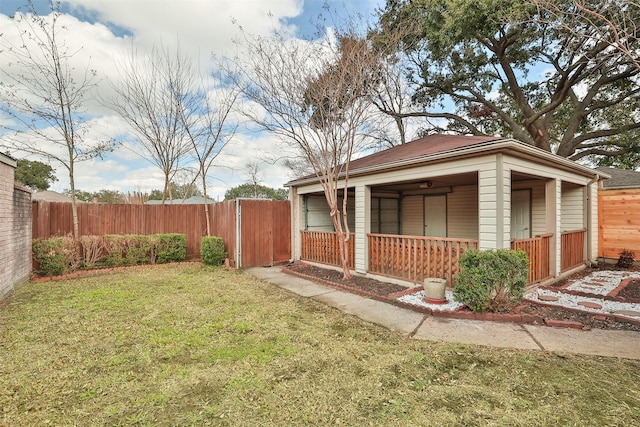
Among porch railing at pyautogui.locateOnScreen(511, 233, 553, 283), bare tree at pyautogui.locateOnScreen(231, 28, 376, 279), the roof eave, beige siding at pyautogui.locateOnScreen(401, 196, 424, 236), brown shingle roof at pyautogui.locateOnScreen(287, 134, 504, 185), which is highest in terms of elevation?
bare tree at pyautogui.locateOnScreen(231, 28, 376, 279)

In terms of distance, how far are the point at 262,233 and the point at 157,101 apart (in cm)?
670

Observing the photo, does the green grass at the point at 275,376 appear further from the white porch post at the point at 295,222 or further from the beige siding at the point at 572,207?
the beige siding at the point at 572,207

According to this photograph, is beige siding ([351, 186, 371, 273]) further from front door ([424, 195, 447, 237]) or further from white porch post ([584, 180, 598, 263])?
white porch post ([584, 180, 598, 263])

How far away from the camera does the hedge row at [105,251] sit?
663 cm

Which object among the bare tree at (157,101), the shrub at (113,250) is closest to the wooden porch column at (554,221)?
the shrub at (113,250)

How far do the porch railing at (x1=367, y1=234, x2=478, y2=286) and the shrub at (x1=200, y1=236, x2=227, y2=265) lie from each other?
14.6 feet

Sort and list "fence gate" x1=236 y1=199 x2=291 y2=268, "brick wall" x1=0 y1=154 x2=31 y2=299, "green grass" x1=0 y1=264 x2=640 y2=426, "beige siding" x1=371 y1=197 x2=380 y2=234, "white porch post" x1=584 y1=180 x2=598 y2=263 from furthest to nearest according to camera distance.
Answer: "beige siding" x1=371 y1=197 x2=380 y2=234
"fence gate" x1=236 y1=199 x2=291 y2=268
"white porch post" x1=584 y1=180 x2=598 y2=263
"brick wall" x1=0 y1=154 x2=31 y2=299
"green grass" x1=0 y1=264 x2=640 y2=426

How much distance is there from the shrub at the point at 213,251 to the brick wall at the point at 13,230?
3716 millimetres

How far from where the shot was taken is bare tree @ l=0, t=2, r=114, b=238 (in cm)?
653

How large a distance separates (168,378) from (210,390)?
47cm

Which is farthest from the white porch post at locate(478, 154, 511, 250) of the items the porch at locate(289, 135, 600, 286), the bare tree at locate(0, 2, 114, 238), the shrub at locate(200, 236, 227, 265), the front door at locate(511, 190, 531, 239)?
the bare tree at locate(0, 2, 114, 238)

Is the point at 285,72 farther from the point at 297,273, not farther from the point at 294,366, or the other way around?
the point at 294,366

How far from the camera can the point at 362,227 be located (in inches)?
268

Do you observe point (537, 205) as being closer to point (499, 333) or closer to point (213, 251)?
point (499, 333)
